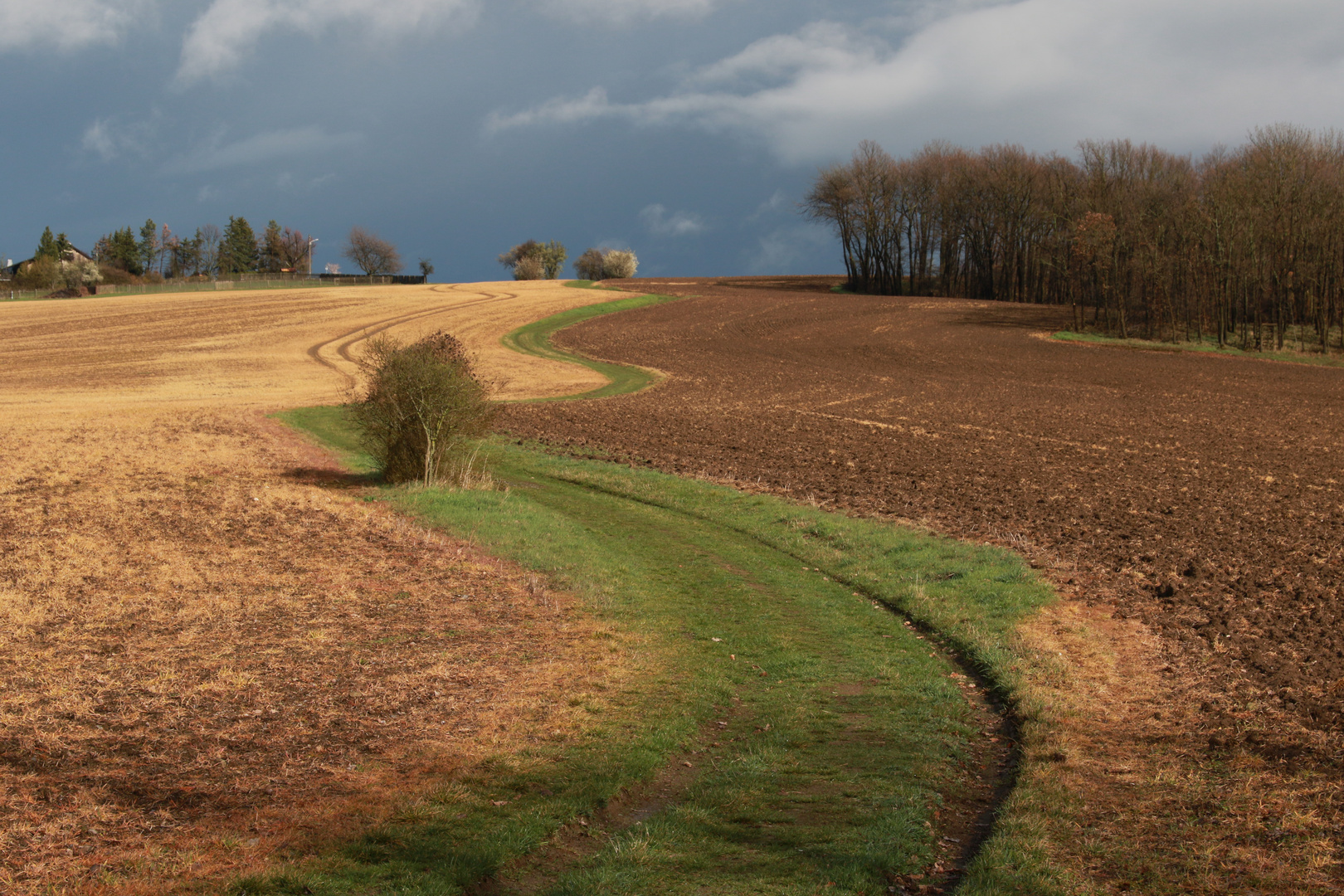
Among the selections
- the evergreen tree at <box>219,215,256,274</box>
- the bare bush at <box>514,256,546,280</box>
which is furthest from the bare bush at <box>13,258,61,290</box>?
the bare bush at <box>514,256,546,280</box>

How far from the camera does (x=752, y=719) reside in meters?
10.2

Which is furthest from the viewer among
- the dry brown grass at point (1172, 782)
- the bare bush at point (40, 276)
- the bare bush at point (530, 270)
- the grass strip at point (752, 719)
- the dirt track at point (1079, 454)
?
the bare bush at point (530, 270)

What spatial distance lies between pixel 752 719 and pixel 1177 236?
64.1 metres

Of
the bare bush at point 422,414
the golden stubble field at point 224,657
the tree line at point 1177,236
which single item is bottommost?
the golden stubble field at point 224,657

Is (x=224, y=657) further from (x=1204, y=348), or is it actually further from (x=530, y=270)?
(x=530, y=270)

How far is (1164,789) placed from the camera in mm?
8195

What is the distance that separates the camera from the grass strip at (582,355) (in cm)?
4438

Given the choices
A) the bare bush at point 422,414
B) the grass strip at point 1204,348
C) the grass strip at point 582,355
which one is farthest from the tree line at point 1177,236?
the bare bush at point 422,414

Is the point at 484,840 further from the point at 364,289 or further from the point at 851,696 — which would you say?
the point at 364,289

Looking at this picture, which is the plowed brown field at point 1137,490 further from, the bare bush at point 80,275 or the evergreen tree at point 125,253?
the evergreen tree at point 125,253

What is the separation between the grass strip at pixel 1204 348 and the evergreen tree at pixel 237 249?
475ft

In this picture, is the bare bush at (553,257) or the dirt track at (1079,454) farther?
the bare bush at (553,257)

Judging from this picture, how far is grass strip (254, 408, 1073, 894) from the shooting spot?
22.9 ft

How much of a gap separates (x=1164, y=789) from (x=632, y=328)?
62.3m
